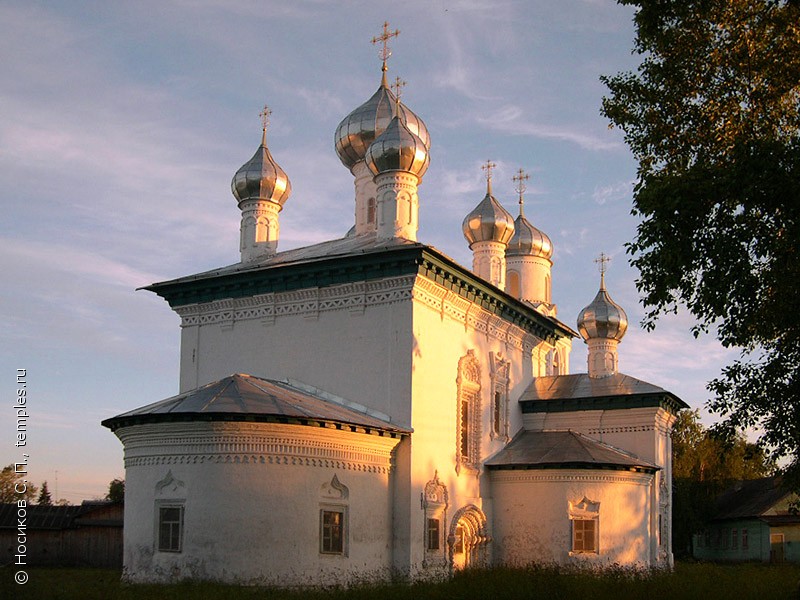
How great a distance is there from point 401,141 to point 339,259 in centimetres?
261

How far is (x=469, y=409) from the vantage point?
62.1 ft

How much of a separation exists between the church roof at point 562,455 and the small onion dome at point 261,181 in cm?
733

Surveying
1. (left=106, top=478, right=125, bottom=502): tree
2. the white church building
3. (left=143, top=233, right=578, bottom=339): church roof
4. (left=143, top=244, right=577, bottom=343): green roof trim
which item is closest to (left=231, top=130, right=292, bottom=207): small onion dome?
the white church building

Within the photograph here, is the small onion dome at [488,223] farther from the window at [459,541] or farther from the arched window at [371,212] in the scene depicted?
the window at [459,541]

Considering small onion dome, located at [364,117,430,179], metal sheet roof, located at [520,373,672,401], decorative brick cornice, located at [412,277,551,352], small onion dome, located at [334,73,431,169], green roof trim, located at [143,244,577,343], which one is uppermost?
small onion dome, located at [334,73,431,169]

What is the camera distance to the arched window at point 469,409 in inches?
722

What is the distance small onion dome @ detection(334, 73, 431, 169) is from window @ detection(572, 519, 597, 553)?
8.43m

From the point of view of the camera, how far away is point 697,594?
12289 mm

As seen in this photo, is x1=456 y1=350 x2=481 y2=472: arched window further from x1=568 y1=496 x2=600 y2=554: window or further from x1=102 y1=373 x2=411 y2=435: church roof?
x1=102 y1=373 x2=411 y2=435: church roof

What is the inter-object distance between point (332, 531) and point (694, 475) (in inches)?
1019

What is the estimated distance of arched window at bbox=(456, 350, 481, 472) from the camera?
60.1 ft

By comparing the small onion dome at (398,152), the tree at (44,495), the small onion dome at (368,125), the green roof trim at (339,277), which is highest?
the small onion dome at (368,125)

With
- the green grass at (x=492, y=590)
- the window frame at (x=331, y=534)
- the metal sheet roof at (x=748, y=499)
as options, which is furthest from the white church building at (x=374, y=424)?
the metal sheet roof at (x=748, y=499)

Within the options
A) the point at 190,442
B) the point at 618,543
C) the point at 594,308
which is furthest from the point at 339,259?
the point at 594,308
